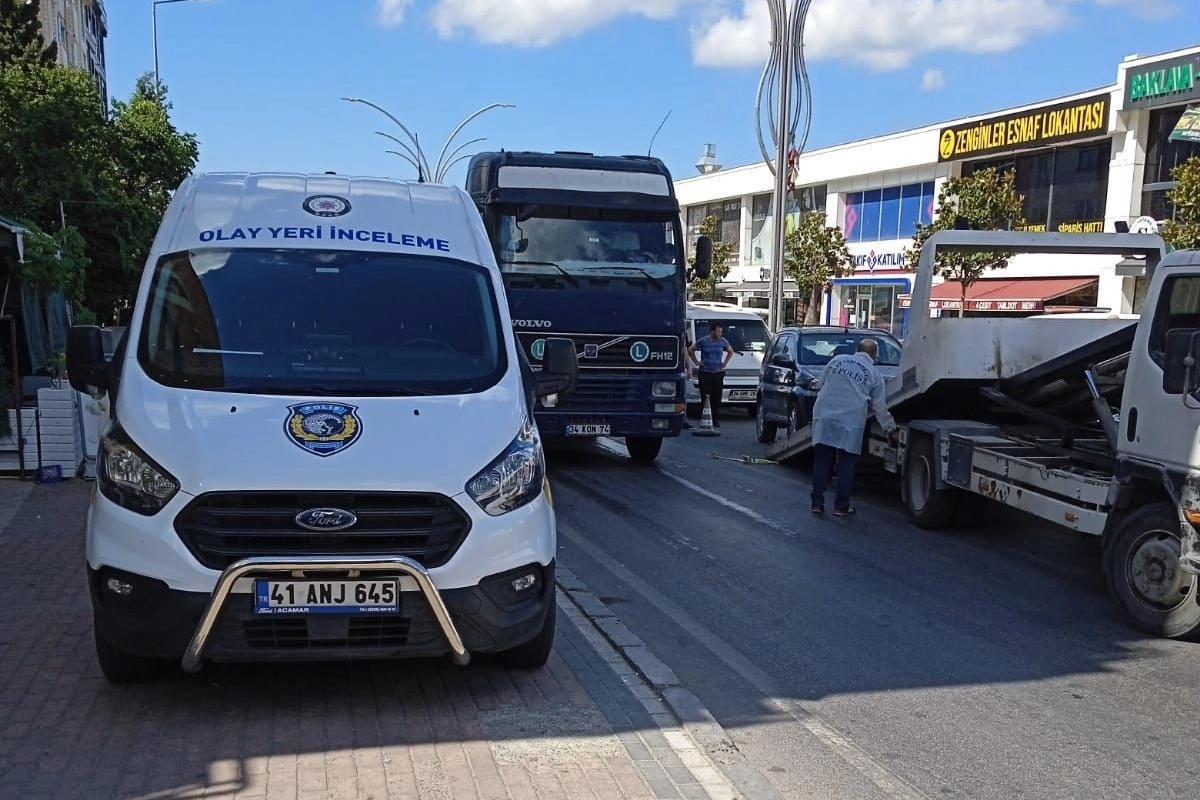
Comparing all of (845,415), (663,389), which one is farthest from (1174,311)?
(663,389)

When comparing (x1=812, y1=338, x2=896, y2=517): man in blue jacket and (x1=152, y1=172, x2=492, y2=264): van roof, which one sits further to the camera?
(x1=812, y1=338, x2=896, y2=517): man in blue jacket

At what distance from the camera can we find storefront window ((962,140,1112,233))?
33438 millimetres

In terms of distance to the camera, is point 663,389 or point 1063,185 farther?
point 1063,185

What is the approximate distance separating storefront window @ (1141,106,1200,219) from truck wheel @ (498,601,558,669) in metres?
29.8

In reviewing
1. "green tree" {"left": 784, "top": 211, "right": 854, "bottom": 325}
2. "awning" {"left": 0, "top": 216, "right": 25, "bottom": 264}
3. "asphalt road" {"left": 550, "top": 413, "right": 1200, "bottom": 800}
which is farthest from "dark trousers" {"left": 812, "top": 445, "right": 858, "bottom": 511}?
"green tree" {"left": 784, "top": 211, "right": 854, "bottom": 325}

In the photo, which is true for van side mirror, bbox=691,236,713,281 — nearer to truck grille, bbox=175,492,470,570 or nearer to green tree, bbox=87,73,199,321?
truck grille, bbox=175,492,470,570

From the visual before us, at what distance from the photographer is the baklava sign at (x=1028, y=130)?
108 feet

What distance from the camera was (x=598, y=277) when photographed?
1288 centimetres

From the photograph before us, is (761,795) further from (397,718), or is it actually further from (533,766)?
(397,718)

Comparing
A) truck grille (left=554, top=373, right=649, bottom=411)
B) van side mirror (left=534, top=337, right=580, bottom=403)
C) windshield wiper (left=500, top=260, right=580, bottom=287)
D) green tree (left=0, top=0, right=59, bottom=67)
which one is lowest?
truck grille (left=554, top=373, right=649, bottom=411)

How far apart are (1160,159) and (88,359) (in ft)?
105


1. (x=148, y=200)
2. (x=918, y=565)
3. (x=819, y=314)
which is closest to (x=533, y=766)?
(x=918, y=565)

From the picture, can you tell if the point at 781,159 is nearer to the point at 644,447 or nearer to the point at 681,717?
the point at 644,447

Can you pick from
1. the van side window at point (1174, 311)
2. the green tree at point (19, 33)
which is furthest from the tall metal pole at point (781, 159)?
the van side window at point (1174, 311)
